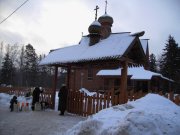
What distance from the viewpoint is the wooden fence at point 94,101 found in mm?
11264

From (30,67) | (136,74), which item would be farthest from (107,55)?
(30,67)

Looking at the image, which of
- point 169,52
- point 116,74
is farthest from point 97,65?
point 169,52

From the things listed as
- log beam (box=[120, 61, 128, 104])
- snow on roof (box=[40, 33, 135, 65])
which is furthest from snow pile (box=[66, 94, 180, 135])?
snow on roof (box=[40, 33, 135, 65])

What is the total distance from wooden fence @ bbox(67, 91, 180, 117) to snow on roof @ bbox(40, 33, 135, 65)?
2015mm

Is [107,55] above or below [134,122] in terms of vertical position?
above

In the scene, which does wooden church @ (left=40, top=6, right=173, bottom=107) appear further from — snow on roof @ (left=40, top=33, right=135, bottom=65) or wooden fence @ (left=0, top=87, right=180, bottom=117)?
wooden fence @ (left=0, top=87, right=180, bottom=117)

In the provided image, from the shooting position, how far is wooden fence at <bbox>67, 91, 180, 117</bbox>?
37.0 feet

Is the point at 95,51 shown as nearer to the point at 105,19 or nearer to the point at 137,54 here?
the point at 137,54

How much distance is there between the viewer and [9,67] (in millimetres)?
52875

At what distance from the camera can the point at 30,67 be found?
63.3m

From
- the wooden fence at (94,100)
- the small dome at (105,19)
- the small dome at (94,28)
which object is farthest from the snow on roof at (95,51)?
the small dome at (105,19)

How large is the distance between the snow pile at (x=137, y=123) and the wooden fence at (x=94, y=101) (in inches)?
135

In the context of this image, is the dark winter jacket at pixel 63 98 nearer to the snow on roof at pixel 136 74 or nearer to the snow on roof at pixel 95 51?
the snow on roof at pixel 95 51

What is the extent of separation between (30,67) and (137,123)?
196ft
